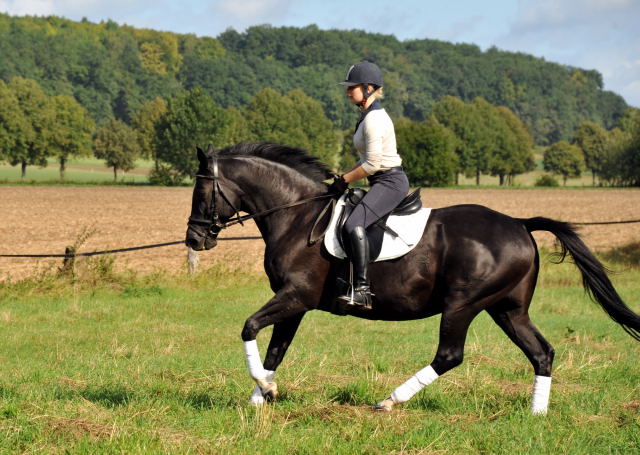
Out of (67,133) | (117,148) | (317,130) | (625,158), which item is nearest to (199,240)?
(625,158)

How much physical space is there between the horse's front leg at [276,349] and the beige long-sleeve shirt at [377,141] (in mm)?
1666

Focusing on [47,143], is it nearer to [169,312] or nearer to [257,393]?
[169,312]

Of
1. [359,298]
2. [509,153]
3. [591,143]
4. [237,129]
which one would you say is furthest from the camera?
[591,143]

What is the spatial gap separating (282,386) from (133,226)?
1297 inches

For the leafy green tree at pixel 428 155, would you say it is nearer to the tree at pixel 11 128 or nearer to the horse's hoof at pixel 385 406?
the tree at pixel 11 128

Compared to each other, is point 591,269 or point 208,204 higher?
point 208,204

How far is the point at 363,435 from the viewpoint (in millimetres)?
5965

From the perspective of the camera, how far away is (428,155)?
322 feet

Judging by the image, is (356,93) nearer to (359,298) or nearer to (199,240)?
(359,298)

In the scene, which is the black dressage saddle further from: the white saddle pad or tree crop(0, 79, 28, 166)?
tree crop(0, 79, 28, 166)

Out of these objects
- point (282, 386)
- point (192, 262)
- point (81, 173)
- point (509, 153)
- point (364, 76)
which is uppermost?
point (509, 153)

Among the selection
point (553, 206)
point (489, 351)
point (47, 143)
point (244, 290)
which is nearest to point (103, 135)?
point (47, 143)

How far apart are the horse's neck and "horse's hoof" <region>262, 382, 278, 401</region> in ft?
4.99

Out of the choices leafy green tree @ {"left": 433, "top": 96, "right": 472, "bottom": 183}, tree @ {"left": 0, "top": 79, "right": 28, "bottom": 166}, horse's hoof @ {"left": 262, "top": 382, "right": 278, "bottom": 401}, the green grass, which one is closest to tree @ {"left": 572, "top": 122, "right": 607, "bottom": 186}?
leafy green tree @ {"left": 433, "top": 96, "right": 472, "bottom": 183}
